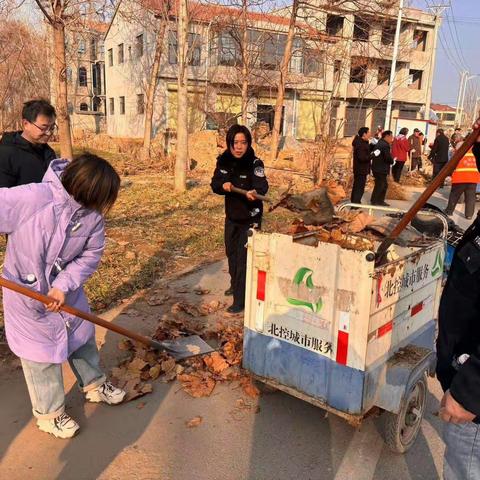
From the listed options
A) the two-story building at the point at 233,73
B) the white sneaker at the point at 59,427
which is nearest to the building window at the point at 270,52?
the two-story building at the point at 233,73

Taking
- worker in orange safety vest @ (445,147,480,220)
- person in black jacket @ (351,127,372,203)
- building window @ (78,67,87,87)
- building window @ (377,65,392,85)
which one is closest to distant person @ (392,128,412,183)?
person in black jacket @ (351,127,372,203)

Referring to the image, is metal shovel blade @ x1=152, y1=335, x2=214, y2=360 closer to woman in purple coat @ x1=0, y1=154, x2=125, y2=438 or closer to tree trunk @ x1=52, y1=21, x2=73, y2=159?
woman in purple coat @ x1=0, y1=154, x2=125, y2=438

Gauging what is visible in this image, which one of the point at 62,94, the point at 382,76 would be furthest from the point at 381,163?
the point at 382,76

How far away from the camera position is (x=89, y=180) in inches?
94.8

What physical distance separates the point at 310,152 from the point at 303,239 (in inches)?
541

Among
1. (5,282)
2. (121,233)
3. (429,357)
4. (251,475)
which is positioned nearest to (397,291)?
(429,357)

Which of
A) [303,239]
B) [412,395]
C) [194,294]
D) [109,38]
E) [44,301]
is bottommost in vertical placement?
[194,294]

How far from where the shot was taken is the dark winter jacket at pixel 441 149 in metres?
13.0

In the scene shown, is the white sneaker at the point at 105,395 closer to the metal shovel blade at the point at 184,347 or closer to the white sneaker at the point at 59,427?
the white sneaker at the point at 59,427

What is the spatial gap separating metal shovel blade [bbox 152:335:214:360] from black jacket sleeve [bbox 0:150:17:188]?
5.27ft

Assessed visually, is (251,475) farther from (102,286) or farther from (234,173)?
(102,286)

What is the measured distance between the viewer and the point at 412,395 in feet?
9.13

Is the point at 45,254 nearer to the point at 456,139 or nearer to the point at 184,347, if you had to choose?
the point at 184,347

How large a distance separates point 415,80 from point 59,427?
144 ft
